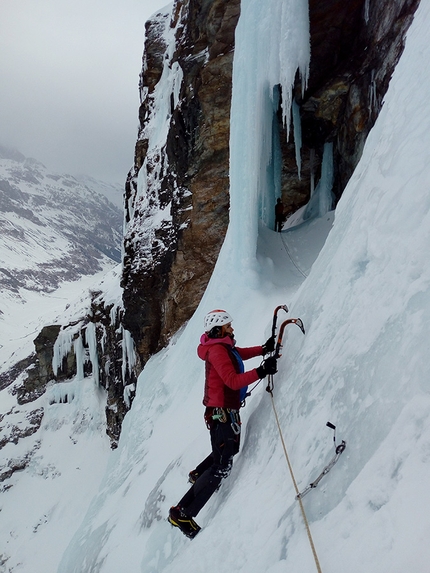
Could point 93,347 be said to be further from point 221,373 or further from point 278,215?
point 221,373

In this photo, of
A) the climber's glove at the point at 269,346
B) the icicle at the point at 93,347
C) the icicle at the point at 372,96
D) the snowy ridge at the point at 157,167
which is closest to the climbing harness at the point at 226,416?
the climber's glove at the point at 269,346

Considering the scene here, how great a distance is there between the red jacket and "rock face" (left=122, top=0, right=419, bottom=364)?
6.43 meters

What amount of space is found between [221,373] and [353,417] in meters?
1.11

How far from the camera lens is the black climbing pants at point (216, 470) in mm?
2939

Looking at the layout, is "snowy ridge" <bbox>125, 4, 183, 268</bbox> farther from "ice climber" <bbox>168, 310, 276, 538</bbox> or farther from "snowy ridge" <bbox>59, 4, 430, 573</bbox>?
"ice climber" <bbox>168, 310, 276, 538</bbox>

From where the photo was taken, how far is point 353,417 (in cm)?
196

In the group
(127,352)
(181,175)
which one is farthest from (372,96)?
(127,352)

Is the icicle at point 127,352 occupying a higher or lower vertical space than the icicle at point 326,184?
higher

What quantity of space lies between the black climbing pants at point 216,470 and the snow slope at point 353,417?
114 millimetres

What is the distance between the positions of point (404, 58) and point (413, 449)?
10.7ft

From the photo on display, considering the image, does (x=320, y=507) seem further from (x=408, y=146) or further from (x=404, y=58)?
(x=404, y=58)

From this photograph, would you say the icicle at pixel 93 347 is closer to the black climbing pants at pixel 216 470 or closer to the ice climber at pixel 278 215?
the ice climber at pixel 278 215

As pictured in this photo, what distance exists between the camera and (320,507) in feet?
6.05

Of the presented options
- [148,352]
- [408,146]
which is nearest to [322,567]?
[408,146]
